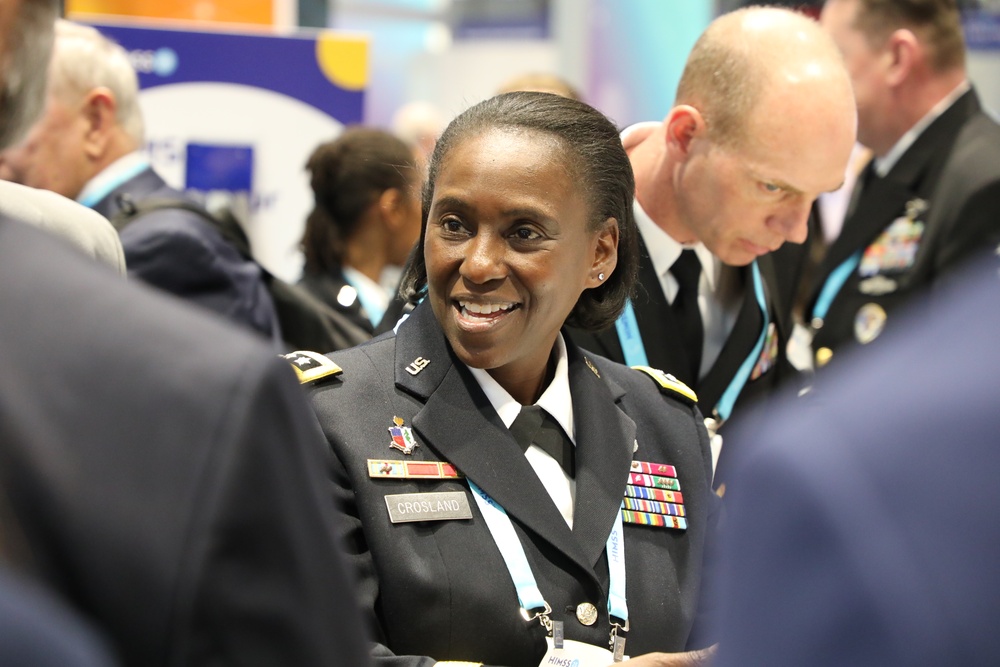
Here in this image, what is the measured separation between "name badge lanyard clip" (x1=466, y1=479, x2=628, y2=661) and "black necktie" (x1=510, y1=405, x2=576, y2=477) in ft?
0.50

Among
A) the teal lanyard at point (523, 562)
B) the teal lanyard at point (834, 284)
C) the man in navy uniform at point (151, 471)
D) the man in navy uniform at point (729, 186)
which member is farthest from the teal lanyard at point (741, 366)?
the man in navy uniform at point (151, 471)

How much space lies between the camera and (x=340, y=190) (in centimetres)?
453

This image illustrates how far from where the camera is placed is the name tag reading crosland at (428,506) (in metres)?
2.00

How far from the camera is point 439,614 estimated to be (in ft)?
6.43

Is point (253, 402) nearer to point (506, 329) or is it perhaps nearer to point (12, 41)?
point (12, 41)

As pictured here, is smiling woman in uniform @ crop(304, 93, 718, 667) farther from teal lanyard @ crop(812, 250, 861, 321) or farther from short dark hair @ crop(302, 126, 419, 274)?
short dark hair @ crop(302, 126, 419, 274)

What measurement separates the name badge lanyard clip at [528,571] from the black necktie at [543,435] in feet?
0.50

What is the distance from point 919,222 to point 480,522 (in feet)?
8.36

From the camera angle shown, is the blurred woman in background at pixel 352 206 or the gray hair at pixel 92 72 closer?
the gray hair at pixel 92 72

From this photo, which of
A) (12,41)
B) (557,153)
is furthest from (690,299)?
(12,41)

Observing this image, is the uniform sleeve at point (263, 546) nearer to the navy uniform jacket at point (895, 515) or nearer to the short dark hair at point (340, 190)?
the navy uniform jacket at point (895, 515)

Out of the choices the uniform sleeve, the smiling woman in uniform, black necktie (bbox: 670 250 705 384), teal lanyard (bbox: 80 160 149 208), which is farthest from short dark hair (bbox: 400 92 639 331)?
teal lanyard (bbox: 80 160 149 208)

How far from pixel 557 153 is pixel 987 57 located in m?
6.41

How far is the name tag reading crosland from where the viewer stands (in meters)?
2.00
